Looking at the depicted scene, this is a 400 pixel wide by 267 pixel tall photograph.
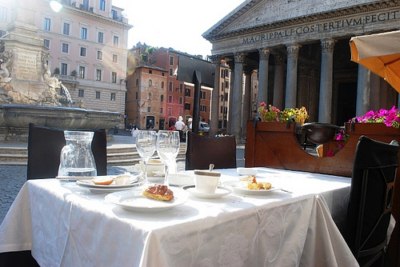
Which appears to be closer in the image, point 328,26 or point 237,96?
point 328,26

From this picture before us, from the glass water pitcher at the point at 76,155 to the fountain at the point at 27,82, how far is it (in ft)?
28.0

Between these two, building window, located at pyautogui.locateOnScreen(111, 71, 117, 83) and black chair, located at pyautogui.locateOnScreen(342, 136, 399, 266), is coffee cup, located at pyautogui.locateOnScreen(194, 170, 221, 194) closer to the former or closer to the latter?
black chair, located at pyautogui.locateOnScreen(342, 136, 399, 266)

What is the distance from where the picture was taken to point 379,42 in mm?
3574

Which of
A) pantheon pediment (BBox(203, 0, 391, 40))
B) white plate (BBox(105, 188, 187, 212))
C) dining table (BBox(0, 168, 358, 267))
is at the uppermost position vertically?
pantheon pediment (BBox(203, 0, 391, 40))

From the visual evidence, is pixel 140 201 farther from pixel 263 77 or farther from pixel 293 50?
pixel 263 77

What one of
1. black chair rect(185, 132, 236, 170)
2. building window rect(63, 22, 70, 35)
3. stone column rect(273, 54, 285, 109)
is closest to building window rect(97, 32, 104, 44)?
building window rect(63, 22, 70, 35)

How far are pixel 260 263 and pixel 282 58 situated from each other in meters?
26.1

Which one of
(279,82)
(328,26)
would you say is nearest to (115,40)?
(279,82)

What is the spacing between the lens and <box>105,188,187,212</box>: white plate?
1276mm

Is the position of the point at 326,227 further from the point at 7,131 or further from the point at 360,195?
the point at 7,131

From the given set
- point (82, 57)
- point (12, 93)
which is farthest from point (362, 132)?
point (82, 57)

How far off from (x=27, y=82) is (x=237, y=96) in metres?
16.8

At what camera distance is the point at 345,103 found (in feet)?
89.9

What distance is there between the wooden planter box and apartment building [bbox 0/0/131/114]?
39924 millimetres
